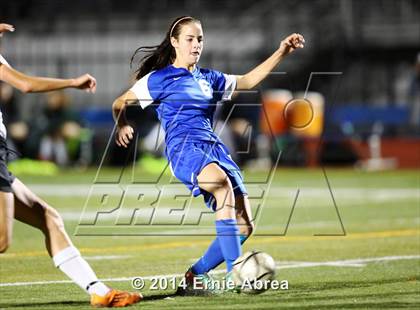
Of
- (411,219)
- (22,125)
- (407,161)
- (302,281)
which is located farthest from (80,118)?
(302,281)

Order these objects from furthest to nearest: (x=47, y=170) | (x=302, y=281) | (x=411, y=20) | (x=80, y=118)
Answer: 1. (x=411, y=20)
2. (x=80, y=118)
3. (x=47, y=170)
4. (x=302, y=281)

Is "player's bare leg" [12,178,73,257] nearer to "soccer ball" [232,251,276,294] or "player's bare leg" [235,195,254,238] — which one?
"soccer ball" [232,251,276,294]

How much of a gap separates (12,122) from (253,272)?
19.7m

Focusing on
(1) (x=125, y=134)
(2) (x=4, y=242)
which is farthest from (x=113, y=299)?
(1) (x=125, y=134)

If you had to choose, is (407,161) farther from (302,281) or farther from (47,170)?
(302,281)

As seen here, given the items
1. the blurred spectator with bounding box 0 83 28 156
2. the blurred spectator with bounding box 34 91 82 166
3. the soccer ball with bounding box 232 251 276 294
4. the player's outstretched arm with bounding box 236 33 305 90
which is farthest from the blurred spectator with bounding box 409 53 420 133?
the soccer ball with bounding box 232 251 276 294

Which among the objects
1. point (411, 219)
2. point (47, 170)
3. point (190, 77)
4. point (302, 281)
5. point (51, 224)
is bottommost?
point (47, 170)

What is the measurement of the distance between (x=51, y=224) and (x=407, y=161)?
20488mm

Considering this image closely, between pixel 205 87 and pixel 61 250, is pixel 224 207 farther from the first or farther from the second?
pixel 61 250

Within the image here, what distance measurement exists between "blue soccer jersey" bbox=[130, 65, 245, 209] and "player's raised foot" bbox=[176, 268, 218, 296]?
0.57 metres

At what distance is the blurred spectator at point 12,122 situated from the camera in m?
24.9

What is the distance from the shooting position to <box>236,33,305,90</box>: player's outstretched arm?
7.73 meters

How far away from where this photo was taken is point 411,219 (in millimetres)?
13961

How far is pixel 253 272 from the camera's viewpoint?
698cm
